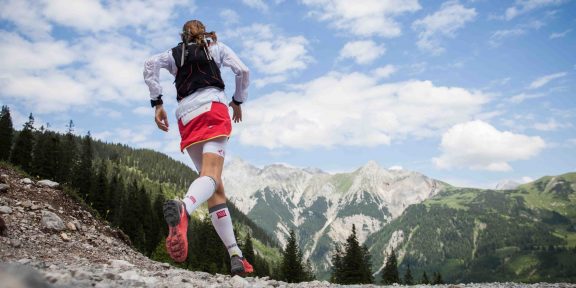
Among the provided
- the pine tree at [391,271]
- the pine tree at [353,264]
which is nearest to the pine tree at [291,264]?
the pine tree at [353,264]

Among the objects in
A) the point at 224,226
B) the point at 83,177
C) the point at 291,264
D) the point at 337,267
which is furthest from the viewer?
the point at 83,177

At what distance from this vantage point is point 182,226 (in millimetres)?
4844

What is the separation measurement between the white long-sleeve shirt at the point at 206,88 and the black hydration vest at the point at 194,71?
0.10 metres

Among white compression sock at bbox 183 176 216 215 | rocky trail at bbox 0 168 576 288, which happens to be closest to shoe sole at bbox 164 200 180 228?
white compression sock at bbox 183 176 216 215

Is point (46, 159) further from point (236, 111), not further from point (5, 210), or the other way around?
point (236, 111)

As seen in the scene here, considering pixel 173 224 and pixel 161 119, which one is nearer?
pixel 173 224

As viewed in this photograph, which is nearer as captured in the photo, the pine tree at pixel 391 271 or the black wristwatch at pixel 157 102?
the black wristwatch at pixel 157 102

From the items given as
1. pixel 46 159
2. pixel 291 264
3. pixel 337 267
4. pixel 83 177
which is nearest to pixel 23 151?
pixel 46 159

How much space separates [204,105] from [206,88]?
1.24ft

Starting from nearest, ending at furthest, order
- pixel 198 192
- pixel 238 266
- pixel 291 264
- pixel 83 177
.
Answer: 1. pixel 198 192
2. pixel 238 266
3. pixel 291 264
4. pixel 83 177

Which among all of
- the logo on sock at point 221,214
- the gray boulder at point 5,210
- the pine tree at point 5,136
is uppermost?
the pine tree at point 5,136

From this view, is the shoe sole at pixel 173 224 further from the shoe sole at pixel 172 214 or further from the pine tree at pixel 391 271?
the pine tree at pixel 391 271

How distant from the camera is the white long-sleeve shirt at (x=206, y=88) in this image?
5947 millimetres

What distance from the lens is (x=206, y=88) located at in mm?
6078
